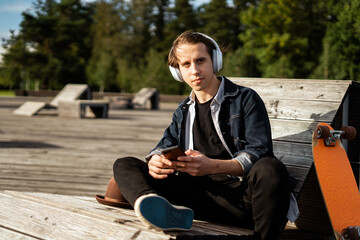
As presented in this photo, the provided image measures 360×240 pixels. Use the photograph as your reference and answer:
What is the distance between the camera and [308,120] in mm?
2818

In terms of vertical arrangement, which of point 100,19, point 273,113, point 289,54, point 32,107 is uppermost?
point 100,19

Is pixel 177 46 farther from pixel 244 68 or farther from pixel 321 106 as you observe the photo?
pixel 244 68

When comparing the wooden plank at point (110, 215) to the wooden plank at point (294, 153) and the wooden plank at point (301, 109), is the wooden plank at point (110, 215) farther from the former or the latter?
the wooden plank at point (301, 109)

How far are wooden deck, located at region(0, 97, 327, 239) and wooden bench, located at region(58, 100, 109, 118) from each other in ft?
11.0

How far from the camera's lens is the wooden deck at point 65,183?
79.0 inches

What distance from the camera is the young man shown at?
1.92 meters

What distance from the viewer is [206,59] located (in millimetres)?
2348

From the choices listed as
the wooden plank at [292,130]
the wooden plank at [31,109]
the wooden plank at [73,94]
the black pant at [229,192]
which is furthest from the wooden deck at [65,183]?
the wooden plank at [73,94]

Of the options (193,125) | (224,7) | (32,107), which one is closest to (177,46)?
(193,125)

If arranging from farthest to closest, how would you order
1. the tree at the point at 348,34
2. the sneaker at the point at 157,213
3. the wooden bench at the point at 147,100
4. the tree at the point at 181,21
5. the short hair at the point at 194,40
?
the tree at the point at 181,21
the wooden bench at the point at 147,100
the tree at the point at 348,34
the short hair at the point at 194,40
the sneaker at the point at 157,213

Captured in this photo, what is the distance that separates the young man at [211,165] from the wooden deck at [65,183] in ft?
0.36

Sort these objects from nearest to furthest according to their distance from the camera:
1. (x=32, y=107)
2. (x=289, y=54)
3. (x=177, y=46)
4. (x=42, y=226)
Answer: (x=42, y=226) → (x=177, y=46) → (x=32, y=107) → (x=289, y=54)

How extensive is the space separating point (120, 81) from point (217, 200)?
35753 millimetres

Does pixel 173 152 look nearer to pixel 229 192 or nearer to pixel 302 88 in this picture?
pixel 229 192
